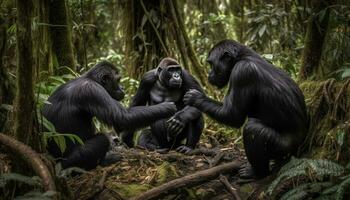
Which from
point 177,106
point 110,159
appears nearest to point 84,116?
point 110,159

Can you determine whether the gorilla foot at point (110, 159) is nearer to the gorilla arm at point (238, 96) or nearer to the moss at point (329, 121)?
the gorilla arm at point (238, 96)

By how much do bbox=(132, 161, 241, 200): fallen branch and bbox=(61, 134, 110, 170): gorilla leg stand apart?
126 centimetres

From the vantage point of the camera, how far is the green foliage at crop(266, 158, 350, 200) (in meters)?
4.38

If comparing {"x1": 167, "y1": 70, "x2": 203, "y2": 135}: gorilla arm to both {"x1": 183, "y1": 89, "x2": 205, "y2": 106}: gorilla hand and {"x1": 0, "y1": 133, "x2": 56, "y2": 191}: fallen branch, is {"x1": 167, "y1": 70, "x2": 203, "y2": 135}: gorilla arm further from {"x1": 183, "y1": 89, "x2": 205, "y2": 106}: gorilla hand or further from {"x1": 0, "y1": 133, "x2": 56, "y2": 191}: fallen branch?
{"x1": 0, "y1": 133, "x2": 56, "y2": 191}: fallen branch

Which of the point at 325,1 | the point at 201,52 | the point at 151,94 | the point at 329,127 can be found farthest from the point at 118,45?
the point at 329,127

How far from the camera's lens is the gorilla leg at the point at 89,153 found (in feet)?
18.7

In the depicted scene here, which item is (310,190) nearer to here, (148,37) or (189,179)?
(189,179)

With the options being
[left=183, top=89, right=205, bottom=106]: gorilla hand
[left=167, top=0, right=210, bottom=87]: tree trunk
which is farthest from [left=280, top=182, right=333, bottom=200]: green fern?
[left=167, top=0, right=210, bottom=87]: tree trunk

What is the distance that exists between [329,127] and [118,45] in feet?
29.1

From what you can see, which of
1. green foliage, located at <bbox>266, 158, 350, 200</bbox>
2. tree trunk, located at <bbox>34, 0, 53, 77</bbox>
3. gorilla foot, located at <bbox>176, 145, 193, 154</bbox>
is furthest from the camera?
tree trunk, located at <bbox>34, 0, 53, 77</bbox>

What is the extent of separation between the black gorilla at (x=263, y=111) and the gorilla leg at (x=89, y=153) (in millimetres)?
1273

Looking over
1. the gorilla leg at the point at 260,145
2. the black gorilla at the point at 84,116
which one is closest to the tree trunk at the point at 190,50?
the black gorilla at the point at 84,116

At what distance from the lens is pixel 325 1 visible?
22.2ft

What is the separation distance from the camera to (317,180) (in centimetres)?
488
